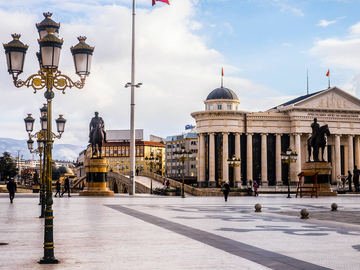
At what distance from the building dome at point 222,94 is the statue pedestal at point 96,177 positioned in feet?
172

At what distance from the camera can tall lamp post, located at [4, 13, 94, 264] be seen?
939cm

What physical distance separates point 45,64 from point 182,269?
15.5ft

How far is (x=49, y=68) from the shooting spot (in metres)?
10.3

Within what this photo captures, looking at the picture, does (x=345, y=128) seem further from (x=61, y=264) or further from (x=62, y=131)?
(x=61, y=264)

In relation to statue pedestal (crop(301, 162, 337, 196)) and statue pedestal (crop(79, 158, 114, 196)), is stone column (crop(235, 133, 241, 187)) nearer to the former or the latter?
statue pedestal (crop(301, 162, 337, 196))

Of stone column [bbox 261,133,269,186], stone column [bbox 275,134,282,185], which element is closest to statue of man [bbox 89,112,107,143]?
stone column [bbox 261,133,269,186]

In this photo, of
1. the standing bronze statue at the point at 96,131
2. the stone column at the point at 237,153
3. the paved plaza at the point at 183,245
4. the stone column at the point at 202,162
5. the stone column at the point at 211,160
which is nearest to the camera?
the paved plaza at the point at 183,245

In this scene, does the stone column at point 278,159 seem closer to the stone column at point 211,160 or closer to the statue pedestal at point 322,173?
the stone column at point 211,160

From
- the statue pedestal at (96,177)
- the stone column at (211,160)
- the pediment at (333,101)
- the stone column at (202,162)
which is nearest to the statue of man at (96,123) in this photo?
the statue pedestal at (96,177)

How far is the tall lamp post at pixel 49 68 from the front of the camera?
9.39 m

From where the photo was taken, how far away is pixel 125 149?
176m

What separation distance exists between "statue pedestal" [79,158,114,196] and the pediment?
170ft

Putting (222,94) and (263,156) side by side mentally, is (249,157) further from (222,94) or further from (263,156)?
(222,94)

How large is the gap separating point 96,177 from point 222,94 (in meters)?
53.2
